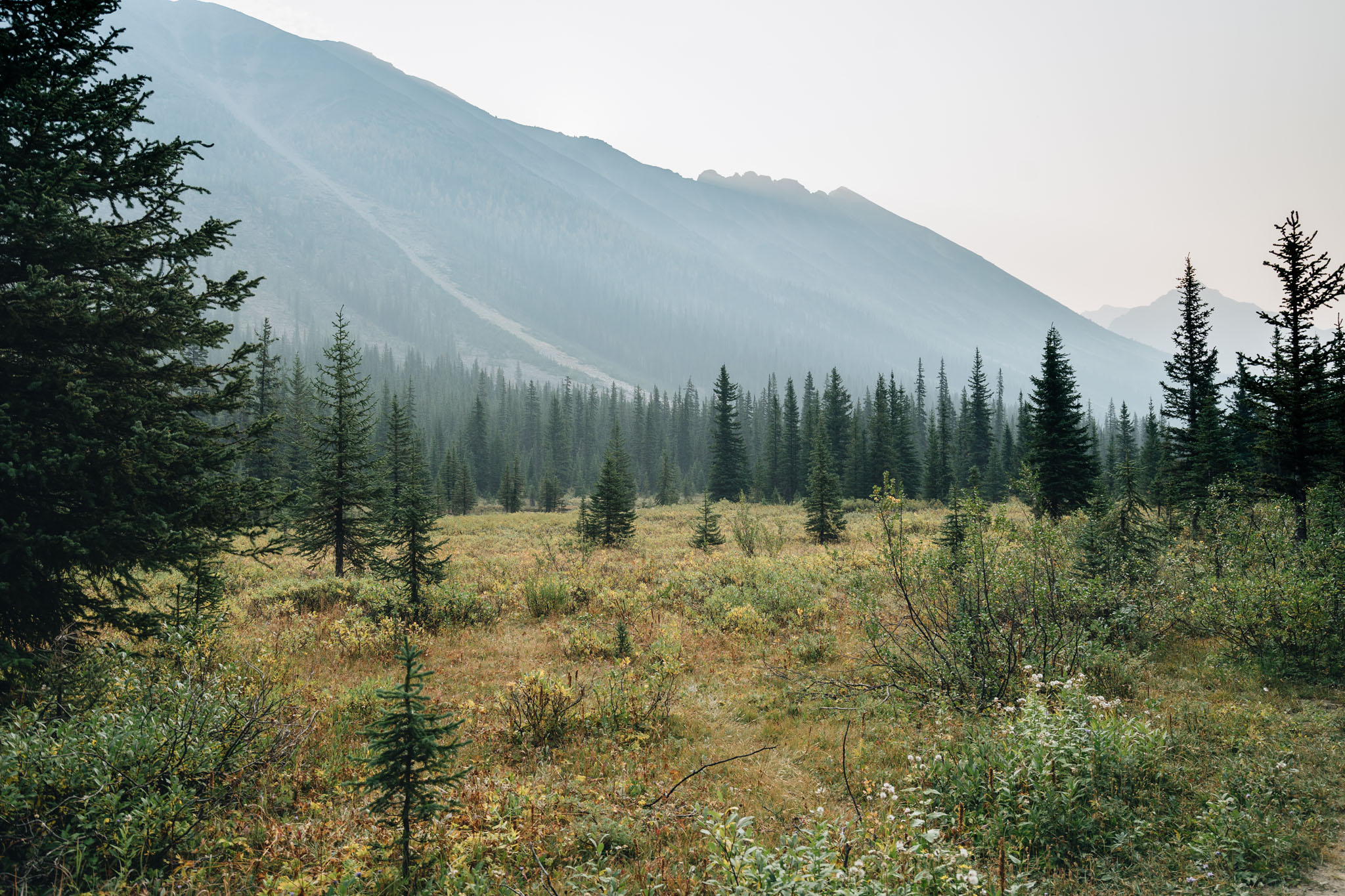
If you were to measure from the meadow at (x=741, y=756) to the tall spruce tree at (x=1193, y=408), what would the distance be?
1506 centimetres

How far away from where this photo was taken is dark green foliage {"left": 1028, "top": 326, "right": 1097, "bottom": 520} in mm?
27797

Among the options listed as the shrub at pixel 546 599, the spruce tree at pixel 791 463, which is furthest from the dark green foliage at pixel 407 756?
the spruce tree at pixel 791 463

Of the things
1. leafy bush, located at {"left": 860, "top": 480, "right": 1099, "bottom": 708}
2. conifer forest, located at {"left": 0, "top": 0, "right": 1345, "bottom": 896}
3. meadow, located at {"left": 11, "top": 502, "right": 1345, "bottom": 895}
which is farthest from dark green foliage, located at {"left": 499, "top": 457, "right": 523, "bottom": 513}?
leafy bush, located at {"left": 860, "top": 480, "right": 1099, "bottom": 708}

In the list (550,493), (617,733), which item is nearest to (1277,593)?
(617,733)

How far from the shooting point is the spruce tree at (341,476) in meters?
17.2

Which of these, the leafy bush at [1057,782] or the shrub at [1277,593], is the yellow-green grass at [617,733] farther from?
the shrub at [1277,593]

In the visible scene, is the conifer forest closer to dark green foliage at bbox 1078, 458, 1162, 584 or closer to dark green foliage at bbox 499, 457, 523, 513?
dark green foliage at bbox 1078, 458, 1162, 584

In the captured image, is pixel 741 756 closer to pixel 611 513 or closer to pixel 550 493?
pixel 611 513

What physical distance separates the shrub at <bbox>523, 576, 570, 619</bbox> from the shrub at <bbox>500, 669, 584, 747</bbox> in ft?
18.2

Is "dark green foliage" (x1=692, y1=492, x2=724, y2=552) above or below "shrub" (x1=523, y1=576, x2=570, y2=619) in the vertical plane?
below

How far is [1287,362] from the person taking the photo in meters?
14.4

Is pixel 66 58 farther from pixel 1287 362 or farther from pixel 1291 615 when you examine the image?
pixel 1287 362

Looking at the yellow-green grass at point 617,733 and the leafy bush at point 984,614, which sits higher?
the leafy bush at point 984,614

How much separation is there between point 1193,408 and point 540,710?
102 feet
